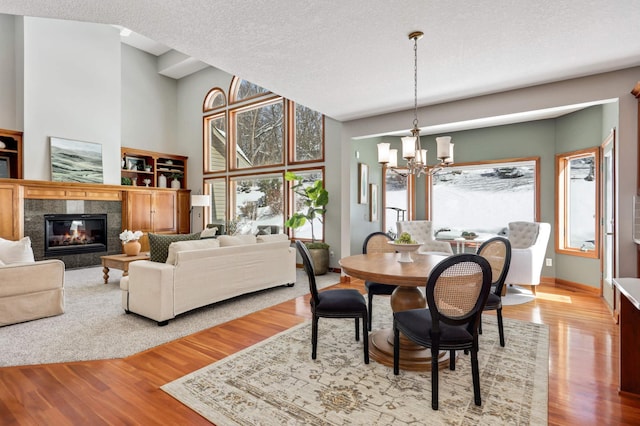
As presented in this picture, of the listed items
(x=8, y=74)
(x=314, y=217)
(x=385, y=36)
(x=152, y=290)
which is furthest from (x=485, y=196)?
(x=8, y=74)

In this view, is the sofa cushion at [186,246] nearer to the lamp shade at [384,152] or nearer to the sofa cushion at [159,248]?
the sofa cushion at [159,248]

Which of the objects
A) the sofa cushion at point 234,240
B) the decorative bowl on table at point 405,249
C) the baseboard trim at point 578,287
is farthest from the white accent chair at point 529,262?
the sofa cushion at point 234,240

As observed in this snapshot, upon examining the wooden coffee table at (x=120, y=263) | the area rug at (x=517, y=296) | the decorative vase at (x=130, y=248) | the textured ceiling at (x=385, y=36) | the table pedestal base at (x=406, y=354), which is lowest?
the area rug at (x=517, y=296)

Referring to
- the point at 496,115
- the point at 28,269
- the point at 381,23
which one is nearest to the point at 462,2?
the point at 381,23

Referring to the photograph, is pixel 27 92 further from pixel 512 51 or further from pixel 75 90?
pixel 512 51

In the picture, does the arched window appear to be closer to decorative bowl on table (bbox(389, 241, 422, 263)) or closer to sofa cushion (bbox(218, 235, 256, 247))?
sofa cushion (bbox(218, 235, 256, 247))

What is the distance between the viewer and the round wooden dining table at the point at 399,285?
7.17 ft

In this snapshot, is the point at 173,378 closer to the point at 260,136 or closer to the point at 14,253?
the point at 14,253

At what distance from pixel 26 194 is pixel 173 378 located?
5.69m

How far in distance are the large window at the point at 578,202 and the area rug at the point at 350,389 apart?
286 cm

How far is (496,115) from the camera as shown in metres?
3.93

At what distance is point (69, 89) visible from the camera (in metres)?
6.38

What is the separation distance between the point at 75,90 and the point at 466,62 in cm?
727

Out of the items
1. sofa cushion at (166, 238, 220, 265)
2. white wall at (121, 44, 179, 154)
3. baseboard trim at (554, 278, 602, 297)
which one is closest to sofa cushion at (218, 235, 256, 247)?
sofa cushion at (166, 238, 220, 265)
